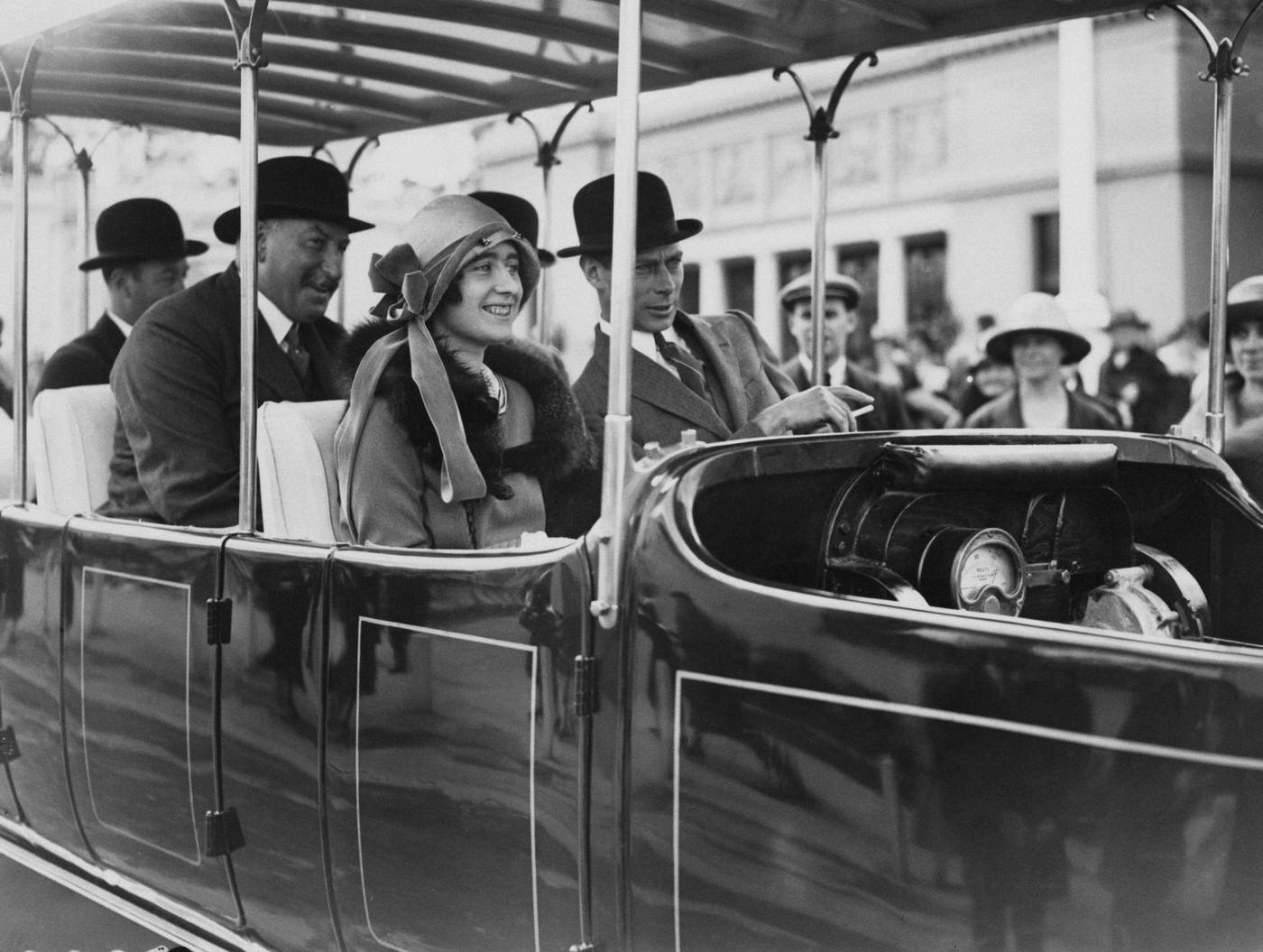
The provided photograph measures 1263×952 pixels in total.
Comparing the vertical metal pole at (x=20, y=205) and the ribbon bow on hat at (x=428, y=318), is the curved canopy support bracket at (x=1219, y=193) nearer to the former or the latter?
the ribbon bow on hat at (x=428, y=318)

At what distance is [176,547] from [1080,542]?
6.38ft

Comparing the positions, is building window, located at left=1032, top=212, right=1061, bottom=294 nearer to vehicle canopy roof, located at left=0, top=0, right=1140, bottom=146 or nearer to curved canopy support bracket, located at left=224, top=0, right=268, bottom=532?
vehicle canopy roof, located at left=0, top=0, right=1140, bottom=146

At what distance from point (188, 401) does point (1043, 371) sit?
3638mm

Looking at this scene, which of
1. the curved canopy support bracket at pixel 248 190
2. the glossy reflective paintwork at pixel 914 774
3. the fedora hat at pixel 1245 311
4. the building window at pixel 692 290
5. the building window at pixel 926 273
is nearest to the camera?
the glossy reflective paintwork at pixel 914 774

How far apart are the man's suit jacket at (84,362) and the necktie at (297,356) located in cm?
119

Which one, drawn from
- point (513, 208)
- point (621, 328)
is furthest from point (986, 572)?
→ point (513, 208)

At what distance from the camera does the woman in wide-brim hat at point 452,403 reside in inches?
124

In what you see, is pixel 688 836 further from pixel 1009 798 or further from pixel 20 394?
pixel 20 394

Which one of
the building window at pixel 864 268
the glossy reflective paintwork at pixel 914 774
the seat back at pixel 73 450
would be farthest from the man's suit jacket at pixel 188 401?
the building window at pixel 864 268

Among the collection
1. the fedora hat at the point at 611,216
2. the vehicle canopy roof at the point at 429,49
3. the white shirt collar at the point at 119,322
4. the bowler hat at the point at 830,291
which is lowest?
the white shirt collar at the point at 119,322

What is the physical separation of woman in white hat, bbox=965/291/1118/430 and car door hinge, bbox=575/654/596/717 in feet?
13.4

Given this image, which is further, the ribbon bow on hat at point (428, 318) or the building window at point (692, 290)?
the building window at point (692, 290)

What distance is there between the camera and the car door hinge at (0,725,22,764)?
13.9ft

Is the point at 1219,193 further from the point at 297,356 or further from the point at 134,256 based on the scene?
the point at 134,256
